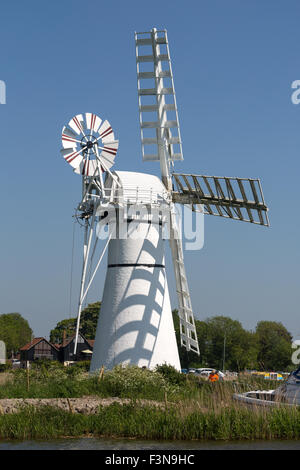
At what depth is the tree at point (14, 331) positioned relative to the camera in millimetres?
98537

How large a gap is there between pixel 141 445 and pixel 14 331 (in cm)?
8833

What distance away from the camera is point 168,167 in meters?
32.1

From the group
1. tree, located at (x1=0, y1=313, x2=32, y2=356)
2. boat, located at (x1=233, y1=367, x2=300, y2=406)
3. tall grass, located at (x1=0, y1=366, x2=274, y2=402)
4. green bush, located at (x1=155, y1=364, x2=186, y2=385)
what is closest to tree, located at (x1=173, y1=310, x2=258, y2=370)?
tree, located at (x1=0, y1=313, x2=32, y2=356)

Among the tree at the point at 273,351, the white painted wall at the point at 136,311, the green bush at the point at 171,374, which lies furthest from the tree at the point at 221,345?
the green bush at the point at 171,374

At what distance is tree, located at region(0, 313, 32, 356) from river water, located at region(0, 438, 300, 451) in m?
77.9

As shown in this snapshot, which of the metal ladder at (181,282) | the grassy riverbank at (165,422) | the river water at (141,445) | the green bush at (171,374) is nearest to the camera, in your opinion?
the river water at (141,445)

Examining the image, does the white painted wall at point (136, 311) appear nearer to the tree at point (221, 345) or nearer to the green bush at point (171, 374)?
the green bush at point (171, 374)

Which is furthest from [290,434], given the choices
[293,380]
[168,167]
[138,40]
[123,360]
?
[138,40]

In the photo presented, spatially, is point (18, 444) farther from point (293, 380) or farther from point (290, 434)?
point (293, 380)

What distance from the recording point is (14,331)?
103 metres

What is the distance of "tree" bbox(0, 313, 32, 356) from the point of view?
98.5 metres

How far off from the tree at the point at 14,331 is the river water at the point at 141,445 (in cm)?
7790

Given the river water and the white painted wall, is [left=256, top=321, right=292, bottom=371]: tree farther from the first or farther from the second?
the river water

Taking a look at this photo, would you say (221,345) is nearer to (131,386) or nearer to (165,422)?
(131,386)
